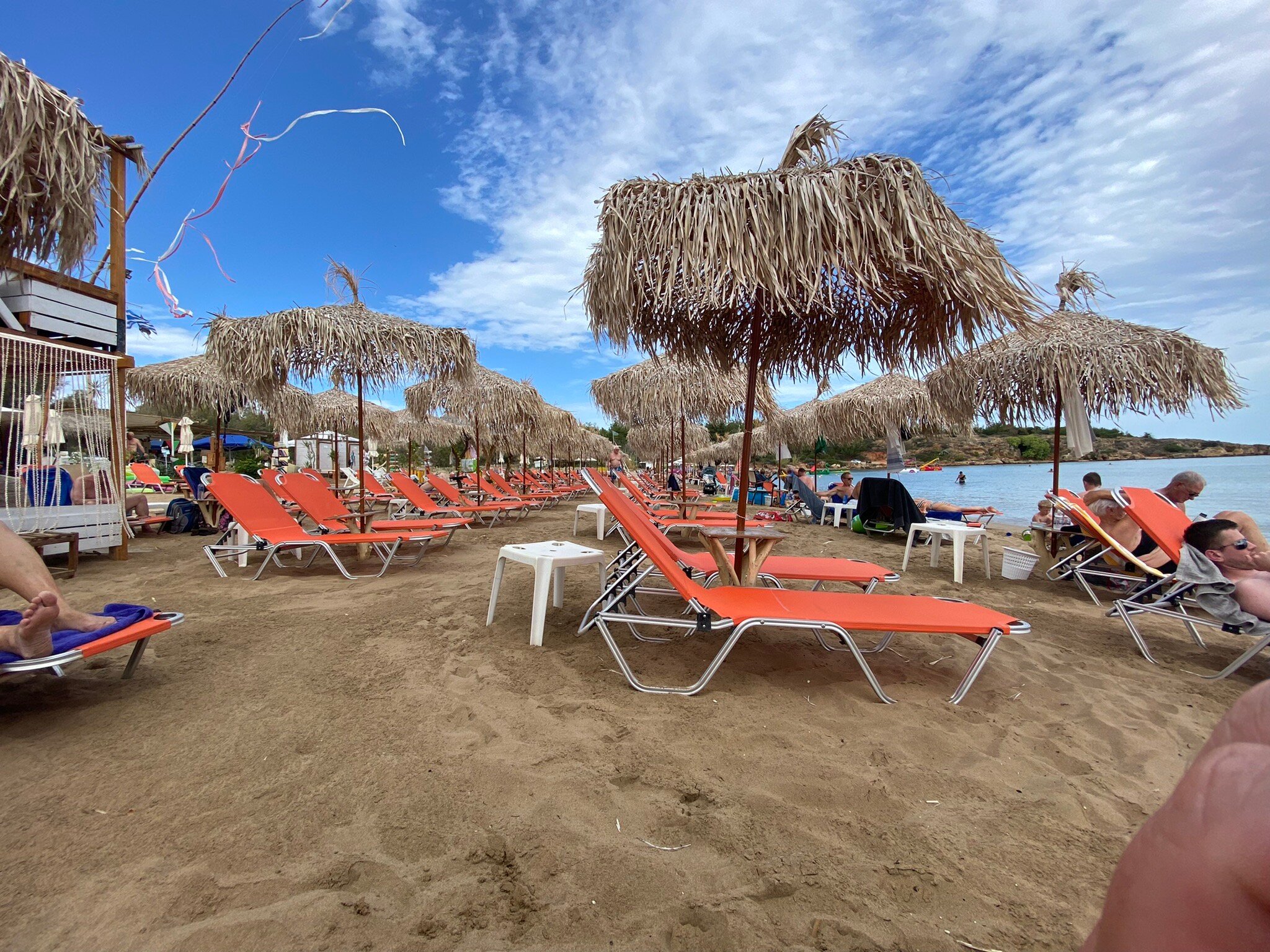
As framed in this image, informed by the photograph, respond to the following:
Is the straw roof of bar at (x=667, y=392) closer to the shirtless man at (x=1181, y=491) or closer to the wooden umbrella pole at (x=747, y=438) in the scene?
the shirtless man at (x=1181, y=491)

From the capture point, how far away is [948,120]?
6773 mm

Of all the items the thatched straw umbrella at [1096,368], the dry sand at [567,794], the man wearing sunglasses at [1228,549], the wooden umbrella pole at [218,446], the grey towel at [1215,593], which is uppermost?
the thatched straw umbrella at [1096,368]

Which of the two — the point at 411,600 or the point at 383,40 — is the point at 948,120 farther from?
the point at 411,600

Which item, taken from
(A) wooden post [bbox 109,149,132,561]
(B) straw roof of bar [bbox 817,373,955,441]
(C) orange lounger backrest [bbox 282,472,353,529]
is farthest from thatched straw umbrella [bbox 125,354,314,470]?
(B) straw roof of bar [bbox 817,373,955,441]

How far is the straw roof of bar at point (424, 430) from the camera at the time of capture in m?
16.8

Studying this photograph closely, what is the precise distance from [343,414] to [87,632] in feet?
43.0

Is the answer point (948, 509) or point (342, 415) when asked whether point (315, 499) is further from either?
point (342, 415)

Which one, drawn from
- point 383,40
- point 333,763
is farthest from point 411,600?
point 383,40

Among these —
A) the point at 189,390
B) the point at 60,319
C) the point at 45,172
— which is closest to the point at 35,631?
the point at 45,172

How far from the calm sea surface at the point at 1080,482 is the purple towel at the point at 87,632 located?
9.72 m

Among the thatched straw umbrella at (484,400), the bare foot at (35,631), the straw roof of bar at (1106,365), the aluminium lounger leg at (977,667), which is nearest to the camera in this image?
the bare foot at (35,631)

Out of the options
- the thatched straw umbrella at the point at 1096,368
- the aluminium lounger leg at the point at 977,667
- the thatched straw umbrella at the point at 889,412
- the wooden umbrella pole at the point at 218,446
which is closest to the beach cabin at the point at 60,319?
the wooden umbrella pole at the point at 218,446

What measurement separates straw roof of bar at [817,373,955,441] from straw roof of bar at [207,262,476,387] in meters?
7.24

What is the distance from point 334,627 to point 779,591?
2.67 m
